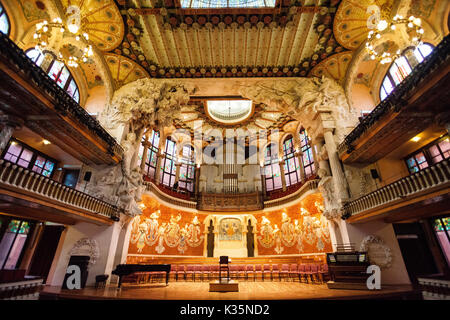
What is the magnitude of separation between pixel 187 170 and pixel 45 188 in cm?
1349

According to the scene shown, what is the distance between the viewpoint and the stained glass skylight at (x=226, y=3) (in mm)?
10280

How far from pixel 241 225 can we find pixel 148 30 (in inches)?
605

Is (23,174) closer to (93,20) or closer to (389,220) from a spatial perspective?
(93,20)

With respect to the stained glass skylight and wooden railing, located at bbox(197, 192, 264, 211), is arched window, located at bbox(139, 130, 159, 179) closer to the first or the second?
wooden railing, located at bbox(197, 192, 264, 211)

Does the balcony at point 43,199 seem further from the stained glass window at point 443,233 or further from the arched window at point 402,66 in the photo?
the stained glass window at point 443,233

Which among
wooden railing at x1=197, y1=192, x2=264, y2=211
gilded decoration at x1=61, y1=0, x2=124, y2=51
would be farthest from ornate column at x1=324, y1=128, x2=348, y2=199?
gilded decoration at x1=61, y1=0, x2=124, y2=51

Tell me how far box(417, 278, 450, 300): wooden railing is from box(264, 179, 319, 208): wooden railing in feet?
20.8

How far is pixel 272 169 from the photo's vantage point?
63.0 feet

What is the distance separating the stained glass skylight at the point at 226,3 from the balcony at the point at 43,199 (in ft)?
32.6

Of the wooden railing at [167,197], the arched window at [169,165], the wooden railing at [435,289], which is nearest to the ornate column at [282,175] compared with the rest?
the wooden railing at [167,197]

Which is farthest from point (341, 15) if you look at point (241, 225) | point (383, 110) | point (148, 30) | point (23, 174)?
point (241, 225)

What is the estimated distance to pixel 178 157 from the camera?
19.5 metres

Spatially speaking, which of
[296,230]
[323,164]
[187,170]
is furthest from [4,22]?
[296,230]
